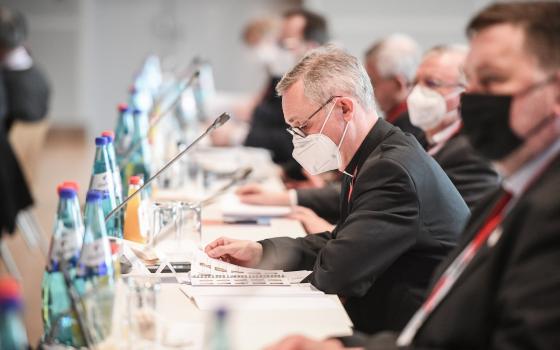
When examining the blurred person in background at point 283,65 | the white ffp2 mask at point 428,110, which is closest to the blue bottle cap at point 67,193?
the white ffp2 mask at point 428,110

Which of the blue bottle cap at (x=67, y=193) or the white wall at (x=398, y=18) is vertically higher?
the blue bottle cap at (x=67, y=193)

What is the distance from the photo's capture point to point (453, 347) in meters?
1.29

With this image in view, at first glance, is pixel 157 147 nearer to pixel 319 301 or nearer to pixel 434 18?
pixel 319 301

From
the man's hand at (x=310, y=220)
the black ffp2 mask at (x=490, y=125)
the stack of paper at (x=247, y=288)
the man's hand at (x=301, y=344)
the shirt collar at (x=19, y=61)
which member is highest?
the black ffp2 mask at (x=490, y=125)

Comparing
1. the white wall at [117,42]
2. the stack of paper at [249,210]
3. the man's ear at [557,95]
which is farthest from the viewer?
the white wall at [117,42]

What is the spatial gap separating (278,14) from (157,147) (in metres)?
5.32

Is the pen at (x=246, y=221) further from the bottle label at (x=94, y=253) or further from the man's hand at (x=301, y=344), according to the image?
the man's hand at (x=301, y=344)

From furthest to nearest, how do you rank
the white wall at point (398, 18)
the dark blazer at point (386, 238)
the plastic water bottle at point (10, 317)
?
1. the white wall at point (398, 18)
2. the dark blazer at point (386, 238)
3. the plastic water bottle at point (10, 317)

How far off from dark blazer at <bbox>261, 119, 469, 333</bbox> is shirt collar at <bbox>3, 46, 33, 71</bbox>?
3.38m

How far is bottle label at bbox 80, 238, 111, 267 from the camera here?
1.55 m

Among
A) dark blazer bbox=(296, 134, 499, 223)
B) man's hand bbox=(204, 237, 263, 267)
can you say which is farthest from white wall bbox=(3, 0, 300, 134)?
man's hand bbox=(204, 237, 263, 267)

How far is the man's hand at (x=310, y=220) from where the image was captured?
260cm

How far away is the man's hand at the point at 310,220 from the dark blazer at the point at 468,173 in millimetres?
433

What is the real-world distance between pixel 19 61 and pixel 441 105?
10.2ft
